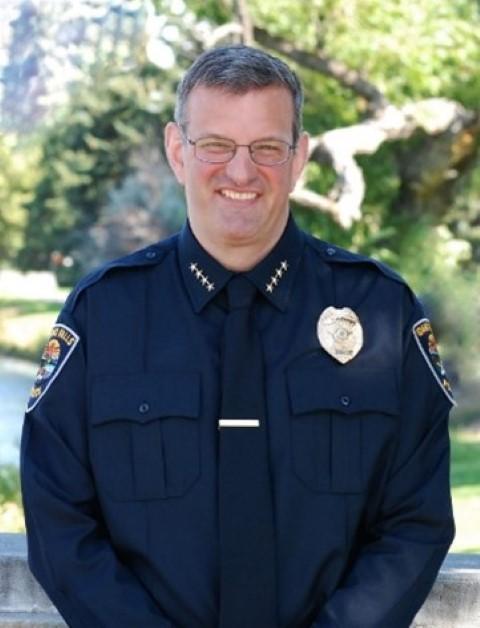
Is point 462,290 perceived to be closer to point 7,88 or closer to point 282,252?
point 7,88

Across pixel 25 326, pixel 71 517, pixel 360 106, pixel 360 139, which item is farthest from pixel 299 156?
pixel 25 326

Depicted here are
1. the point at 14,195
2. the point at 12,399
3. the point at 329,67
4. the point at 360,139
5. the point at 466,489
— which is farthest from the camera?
the point at 14,195

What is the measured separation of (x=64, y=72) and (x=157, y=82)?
19.2ft

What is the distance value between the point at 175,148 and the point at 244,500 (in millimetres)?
609

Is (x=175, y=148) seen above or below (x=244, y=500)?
above

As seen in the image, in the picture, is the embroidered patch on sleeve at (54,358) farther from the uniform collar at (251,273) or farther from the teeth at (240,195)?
the teeth at (240,195)

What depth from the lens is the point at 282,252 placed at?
234 centimetres

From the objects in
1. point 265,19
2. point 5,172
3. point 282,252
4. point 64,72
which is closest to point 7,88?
point 64,72

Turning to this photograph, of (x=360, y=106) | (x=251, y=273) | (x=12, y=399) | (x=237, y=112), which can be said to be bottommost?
(x=12, y=399)

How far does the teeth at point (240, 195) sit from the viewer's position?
2217 mm

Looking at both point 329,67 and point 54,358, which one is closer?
point 54,358

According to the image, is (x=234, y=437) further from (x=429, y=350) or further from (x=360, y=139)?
(x=360, y=139)

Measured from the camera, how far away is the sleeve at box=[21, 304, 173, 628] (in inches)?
85.8

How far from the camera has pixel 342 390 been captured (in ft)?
7.47
